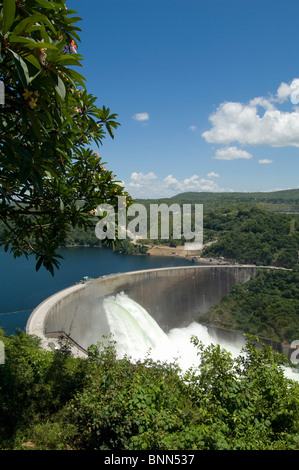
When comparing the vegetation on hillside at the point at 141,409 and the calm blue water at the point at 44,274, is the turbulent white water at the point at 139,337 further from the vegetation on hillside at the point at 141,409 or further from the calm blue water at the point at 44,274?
Answer: the vegetation on hillside at the point at 141,409

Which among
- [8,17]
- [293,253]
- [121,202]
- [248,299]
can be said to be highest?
[8,17]

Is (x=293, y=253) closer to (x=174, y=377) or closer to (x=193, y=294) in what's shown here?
(x=193, y=294)

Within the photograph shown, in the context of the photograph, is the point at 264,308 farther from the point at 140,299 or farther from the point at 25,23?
the point at 25,23

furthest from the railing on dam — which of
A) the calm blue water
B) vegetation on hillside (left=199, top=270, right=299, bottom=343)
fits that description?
the calm blue water

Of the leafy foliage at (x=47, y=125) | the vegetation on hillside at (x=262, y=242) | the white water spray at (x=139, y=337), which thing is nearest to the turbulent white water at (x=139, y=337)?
the white water spray at (x=139, y=337)

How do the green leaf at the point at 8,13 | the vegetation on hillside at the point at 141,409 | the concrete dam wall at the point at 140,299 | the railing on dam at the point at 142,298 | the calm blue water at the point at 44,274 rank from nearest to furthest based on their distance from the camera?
the green leaf at the point at 8,13
the vegetation on hillside at the point at 141,409
the concrete dam wall at the point at 140,299
the railing on dam at the point at 142,298
the calm blue water at the point at 44,274

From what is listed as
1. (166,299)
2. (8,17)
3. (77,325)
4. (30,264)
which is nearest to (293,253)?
(166,299)

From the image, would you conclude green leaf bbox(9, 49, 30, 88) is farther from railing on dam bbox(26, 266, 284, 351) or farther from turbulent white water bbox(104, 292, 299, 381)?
turbulent white water bbox(104, 292, 299, 381)
